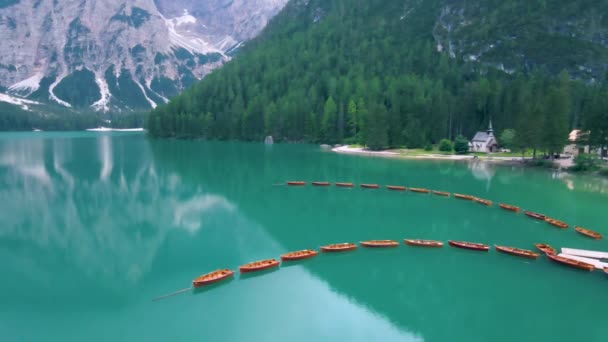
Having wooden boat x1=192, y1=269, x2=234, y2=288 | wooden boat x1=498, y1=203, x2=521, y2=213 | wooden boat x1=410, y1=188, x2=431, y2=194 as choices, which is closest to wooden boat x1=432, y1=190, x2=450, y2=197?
wooden boat x1=410, y1=188, x2=431, y2=194

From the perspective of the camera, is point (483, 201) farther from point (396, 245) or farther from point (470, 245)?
point (396, 245)

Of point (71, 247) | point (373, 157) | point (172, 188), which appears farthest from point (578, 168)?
point (71, 247)

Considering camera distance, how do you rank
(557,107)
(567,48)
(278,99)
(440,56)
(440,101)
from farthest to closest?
(440,56) → (278,99) → (567,48) → (440,101) → (557,107)

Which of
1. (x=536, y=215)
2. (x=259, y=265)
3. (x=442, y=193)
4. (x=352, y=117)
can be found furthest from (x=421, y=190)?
(x=352, y=117)

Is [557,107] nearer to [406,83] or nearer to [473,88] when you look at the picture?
[473,88]

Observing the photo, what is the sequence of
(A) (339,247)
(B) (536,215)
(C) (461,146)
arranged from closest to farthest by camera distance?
(A) (339,247)
(B) (536,215)
(C) (461,146)

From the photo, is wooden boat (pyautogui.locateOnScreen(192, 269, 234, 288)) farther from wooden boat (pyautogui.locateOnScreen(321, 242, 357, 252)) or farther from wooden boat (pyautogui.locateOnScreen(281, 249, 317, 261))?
wooden boat (pyautogui.locateOnScreen(321, 242, 357, 252))
